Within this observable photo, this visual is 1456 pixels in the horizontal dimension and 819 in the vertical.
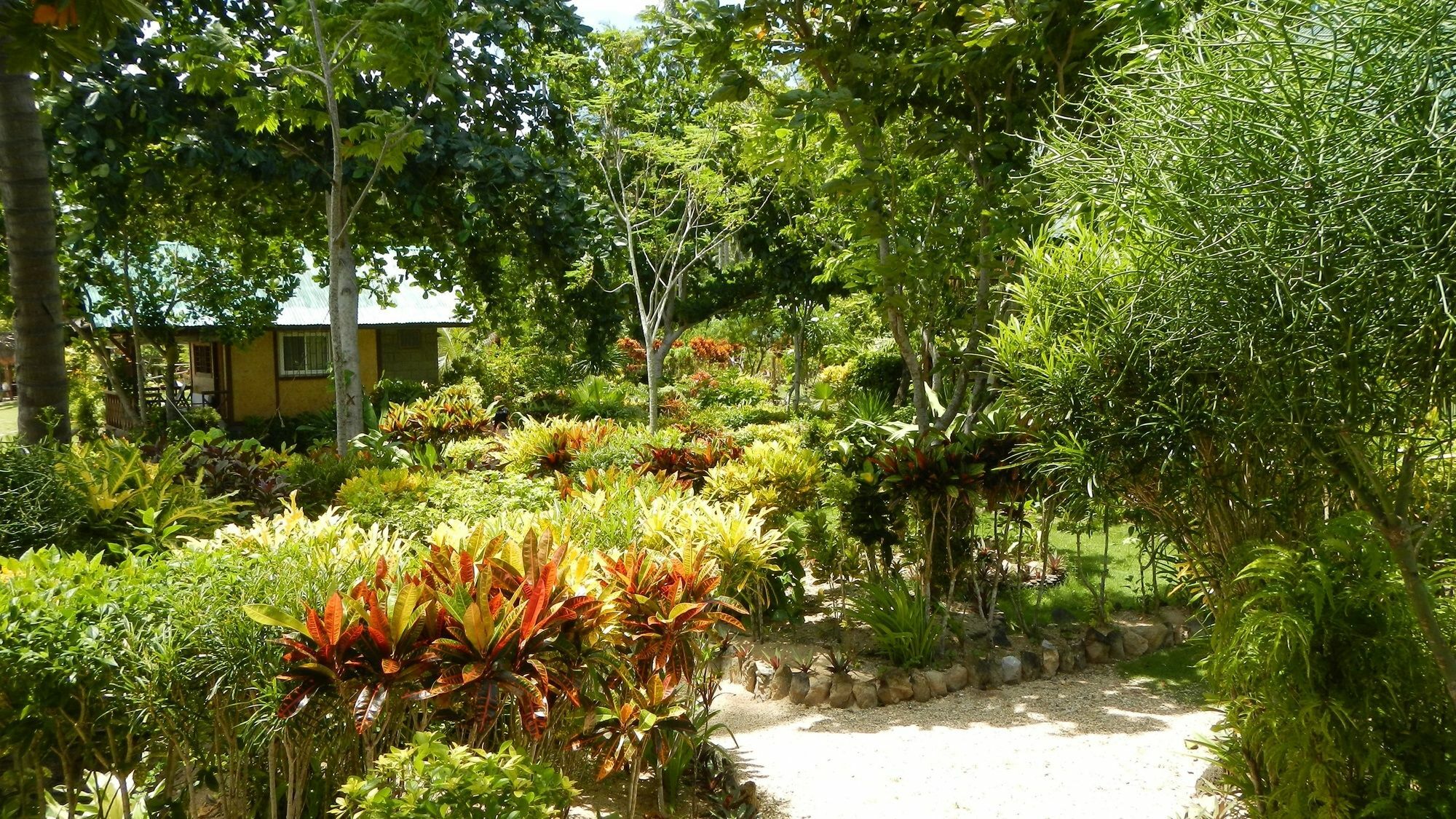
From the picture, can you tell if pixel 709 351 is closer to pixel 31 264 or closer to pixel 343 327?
pixel 343 327

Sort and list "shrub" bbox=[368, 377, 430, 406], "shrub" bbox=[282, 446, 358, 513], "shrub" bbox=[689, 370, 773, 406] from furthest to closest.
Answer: "shrub" bbox=[689, 370, 773, 406] < "shrub" bbox=[368, 377, 430, 406] < "shrub" bbox=[282, 446, 358, 513]

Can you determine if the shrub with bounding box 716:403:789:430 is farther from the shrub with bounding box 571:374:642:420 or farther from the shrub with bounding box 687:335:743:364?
the shrub with bounding box 687:335:743:364

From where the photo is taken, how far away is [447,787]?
2.31 meters

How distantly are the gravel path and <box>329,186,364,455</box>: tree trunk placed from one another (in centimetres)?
456

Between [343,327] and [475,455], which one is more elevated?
[343,327]

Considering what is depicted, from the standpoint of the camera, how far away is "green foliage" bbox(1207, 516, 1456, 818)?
2.91 metres

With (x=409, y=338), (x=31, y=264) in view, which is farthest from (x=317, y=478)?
(x=409, y=338)

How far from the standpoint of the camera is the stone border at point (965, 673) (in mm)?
5930

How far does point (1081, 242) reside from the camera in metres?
3.39

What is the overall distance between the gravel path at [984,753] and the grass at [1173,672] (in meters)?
0.12

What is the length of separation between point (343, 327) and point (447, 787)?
8.02 meters

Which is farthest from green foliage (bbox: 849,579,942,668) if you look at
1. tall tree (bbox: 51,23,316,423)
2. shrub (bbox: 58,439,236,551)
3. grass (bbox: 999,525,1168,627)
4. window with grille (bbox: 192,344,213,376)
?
window with grille (bbox: 192,344,213,376)

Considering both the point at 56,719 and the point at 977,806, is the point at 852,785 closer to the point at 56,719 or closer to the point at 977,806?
the point at 977,806

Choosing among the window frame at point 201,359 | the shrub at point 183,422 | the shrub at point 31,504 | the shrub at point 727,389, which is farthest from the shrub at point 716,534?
the window frame at point 201,359
